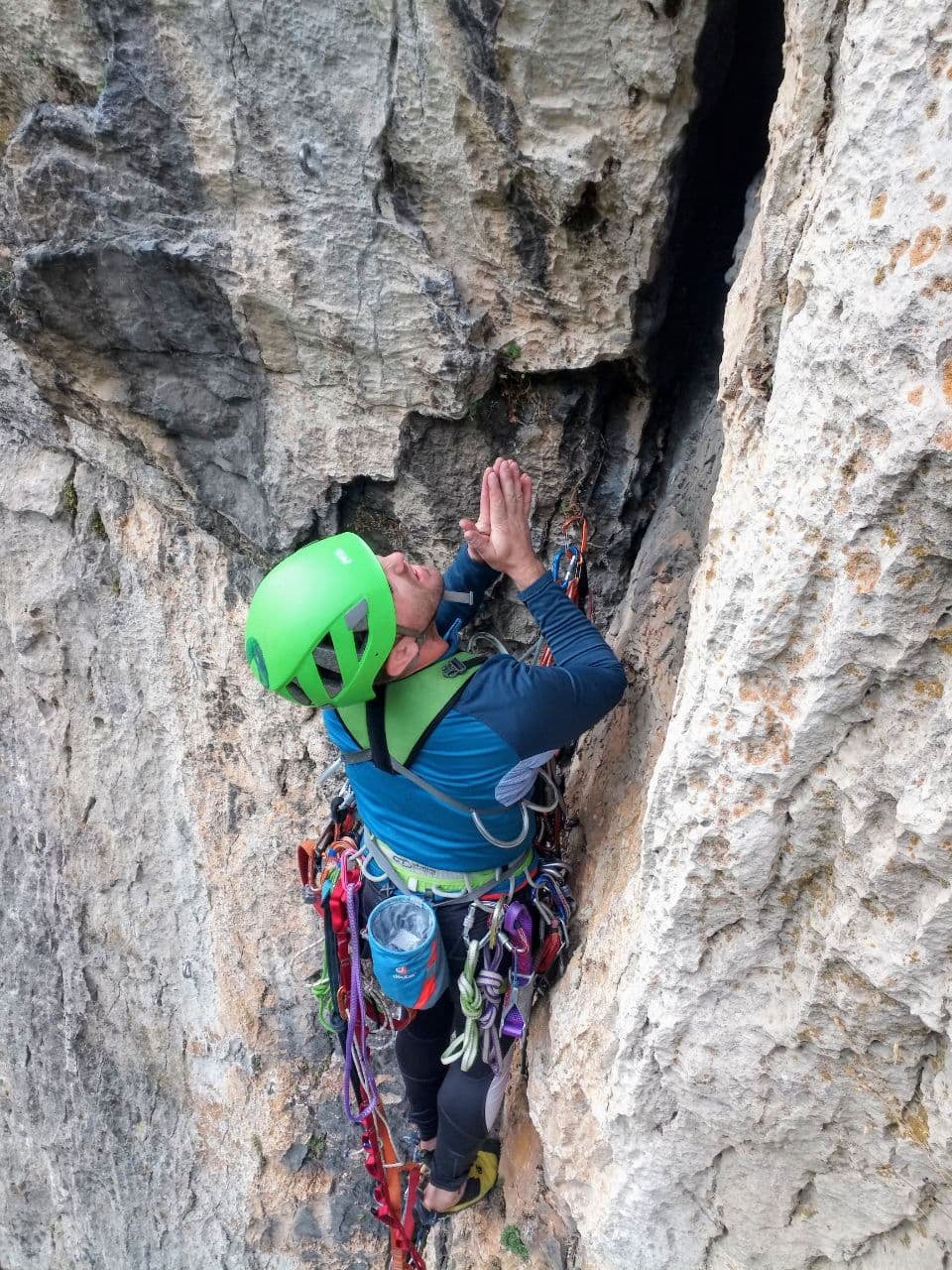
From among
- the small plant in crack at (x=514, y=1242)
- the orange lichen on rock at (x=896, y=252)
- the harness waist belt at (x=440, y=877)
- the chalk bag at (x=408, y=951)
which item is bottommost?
the small plant in crack at (x=514, y=1242)

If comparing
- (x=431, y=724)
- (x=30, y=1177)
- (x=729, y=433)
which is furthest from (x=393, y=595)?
(x=30, y=1177)

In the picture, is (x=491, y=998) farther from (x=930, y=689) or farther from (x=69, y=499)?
(x=69, y=499)

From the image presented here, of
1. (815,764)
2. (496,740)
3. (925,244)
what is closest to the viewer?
(925,244)

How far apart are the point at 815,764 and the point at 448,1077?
203cm

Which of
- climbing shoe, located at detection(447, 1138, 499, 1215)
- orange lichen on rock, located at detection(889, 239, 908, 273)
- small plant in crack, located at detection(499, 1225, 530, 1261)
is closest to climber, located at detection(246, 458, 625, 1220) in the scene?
climbing shoe, located at detection(447, 1138, 499, 1215)

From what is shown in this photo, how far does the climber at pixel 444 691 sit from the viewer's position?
2439mm

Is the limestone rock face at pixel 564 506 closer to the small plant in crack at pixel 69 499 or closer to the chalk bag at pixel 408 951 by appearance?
the small plant in crack at pixel 69 499

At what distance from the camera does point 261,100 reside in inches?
99.5

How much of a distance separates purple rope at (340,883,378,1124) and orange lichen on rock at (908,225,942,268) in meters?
2.47

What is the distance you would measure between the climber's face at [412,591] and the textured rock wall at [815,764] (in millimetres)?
780

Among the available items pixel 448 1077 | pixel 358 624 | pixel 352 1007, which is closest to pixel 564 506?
pixel 358 624

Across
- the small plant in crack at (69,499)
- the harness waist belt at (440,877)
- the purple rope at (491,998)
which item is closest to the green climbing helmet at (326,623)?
the harness waist belt at (440,877)

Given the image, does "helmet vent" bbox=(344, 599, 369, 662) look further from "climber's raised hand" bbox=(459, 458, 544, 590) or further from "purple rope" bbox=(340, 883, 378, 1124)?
"purple rope" bbox=(340, 883, 378, 1124)

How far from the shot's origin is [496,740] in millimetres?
2514
